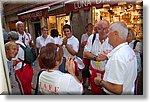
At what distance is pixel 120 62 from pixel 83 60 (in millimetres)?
311

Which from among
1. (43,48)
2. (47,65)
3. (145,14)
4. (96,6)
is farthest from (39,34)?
(145,14)

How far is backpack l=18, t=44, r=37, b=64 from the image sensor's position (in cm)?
221

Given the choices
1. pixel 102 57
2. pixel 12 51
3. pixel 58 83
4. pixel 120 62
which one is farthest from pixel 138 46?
pixel 12 51

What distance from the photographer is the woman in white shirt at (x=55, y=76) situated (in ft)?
7.15

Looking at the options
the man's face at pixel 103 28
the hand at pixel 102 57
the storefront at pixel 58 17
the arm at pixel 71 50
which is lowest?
the hand at pixel 102 57

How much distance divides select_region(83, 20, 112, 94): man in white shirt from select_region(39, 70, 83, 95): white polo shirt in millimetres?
158

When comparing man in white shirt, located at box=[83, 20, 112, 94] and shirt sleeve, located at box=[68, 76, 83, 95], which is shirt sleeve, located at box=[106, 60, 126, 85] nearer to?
man in white shirt, located at box=[83, 20, 112, 94]

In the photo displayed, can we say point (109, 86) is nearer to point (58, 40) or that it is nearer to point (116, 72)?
point (116, 72)

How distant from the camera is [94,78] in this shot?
2182mm

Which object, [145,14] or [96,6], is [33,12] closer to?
[96,6]

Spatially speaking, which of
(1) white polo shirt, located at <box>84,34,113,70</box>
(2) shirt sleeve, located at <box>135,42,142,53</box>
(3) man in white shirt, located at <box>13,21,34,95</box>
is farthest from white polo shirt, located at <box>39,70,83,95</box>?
(2) shirt sleeve, located at <box>135,42,142,53</box>

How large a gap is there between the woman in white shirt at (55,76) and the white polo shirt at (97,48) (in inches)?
7.3

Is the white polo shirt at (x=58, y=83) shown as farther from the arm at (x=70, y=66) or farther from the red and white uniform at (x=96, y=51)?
the red and white uniform at (x=96, y=51)

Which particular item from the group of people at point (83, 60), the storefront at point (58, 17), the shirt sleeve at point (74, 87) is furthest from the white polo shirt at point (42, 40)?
the shirt sleeve at point (74, 87)
